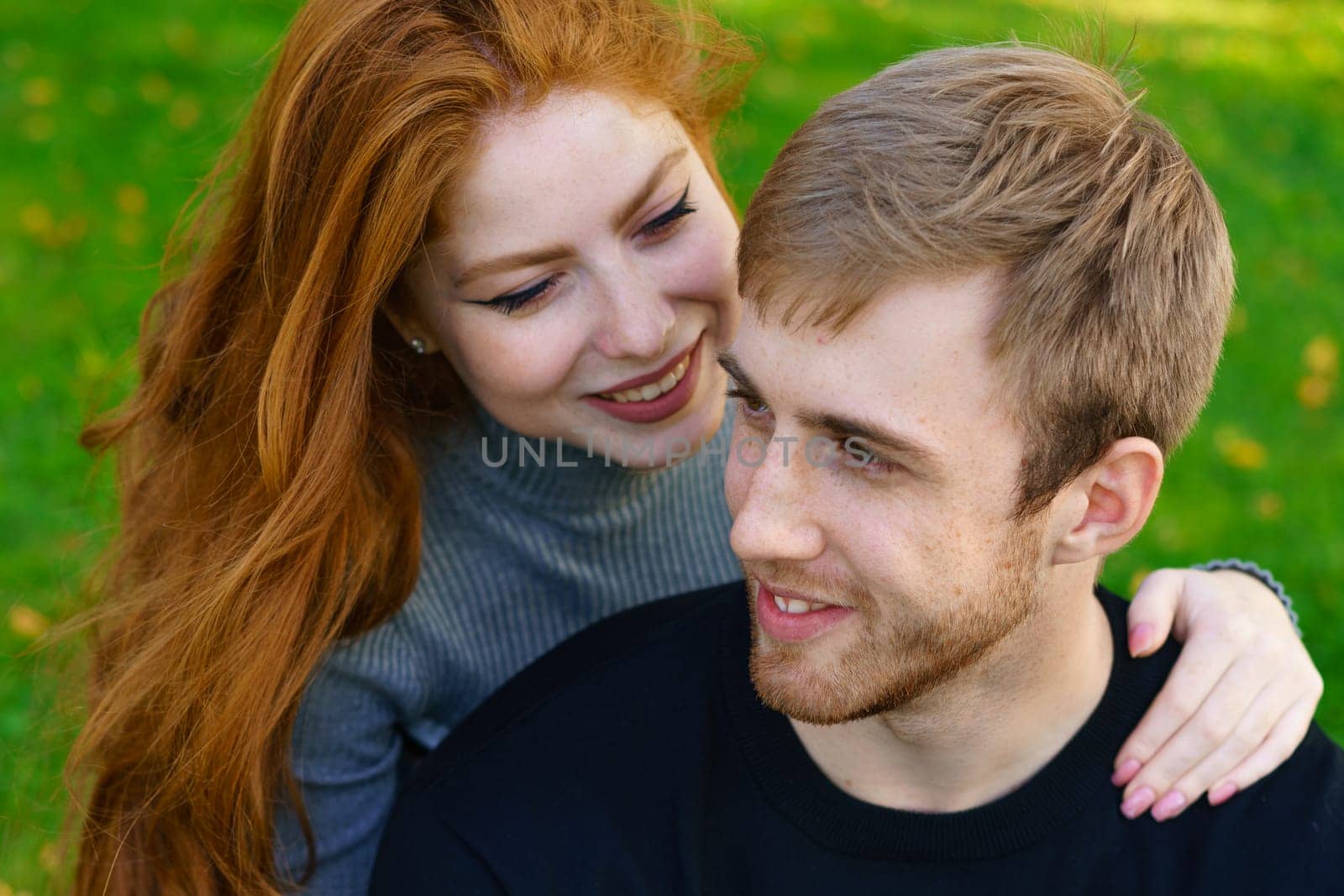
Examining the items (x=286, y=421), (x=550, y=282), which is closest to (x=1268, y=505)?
(x=550, y=282)

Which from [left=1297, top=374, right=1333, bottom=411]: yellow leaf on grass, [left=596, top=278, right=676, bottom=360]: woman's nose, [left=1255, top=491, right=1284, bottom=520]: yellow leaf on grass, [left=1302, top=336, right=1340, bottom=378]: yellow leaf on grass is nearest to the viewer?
[left=596, top=278, right=676, bottom=360]: woman's nose

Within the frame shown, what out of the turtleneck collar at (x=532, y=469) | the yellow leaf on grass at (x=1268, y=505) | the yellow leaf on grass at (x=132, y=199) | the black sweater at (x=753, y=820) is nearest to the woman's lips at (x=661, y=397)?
the turtleneck collar at (x=532, y=469)

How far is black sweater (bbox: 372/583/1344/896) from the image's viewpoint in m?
2.37

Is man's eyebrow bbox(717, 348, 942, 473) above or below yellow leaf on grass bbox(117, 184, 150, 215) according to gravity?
above

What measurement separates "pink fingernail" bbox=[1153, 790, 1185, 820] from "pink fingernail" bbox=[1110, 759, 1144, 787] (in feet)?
0.21

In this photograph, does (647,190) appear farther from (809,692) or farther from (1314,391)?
(1314,391)

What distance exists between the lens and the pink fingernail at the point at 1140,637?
2.62m

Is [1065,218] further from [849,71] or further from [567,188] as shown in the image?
[849,71]

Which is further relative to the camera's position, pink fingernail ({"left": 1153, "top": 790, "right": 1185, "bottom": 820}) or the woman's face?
the woman's face

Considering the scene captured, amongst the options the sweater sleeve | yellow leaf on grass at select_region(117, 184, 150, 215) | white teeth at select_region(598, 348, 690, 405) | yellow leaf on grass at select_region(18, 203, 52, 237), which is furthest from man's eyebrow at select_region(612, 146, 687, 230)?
yellow leaf on grass at select_region(18, 203, 52, 237)

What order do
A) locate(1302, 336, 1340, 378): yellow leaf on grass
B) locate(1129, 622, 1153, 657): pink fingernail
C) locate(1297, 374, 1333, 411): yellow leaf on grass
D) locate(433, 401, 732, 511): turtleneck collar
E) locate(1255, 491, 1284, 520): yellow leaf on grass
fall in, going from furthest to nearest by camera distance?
locate(1302, 336, 1340, 378): yellow leaf on grass → locate(1297, 374, 1333, 411): yellow leaf on grass → locate(1255, 491, 1284, 520): yellow leaf on grass → locate(433, 401, 732, 511): turtleneck collar → locate(1129, 622, 1153, 657): pink fingernail

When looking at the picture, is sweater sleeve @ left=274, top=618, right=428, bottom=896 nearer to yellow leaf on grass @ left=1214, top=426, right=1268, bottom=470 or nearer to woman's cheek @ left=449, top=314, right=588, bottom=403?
woman's cheek @ left=449, top=314, right=588, bottom=403

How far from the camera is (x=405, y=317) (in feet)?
10.00

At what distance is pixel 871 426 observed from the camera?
2146mm
